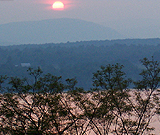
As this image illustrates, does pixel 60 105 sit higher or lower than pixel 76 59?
lower

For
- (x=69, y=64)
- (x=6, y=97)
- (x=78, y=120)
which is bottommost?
(x=78, y=120)

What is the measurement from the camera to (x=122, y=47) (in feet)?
311

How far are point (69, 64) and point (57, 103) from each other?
219 ft

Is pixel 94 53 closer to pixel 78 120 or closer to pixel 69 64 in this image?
pixel 69 64

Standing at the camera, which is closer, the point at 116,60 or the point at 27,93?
the point at 27,93

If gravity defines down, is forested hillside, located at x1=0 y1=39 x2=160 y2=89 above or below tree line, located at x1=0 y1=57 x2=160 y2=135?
above

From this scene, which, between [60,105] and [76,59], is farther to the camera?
[76,59]

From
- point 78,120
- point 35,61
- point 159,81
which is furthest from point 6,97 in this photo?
A: point 35,61

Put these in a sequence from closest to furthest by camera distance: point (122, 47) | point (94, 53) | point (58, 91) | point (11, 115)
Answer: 1. point (11, 115)
2. point (58, 91)
3. point (94, 53)
4. point (122, 47)

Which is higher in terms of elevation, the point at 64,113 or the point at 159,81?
the point at 159,81

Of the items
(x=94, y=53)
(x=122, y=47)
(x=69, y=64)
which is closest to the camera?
(x=69, y=64)

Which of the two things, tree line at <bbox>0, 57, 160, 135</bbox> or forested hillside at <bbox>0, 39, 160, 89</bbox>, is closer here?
tree line at <bbox>0, 57, 160, 135</bbox>

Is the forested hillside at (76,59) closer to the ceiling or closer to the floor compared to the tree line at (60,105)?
closer to the ceiling

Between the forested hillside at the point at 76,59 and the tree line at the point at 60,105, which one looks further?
the forested hillside at the point at 76,59
